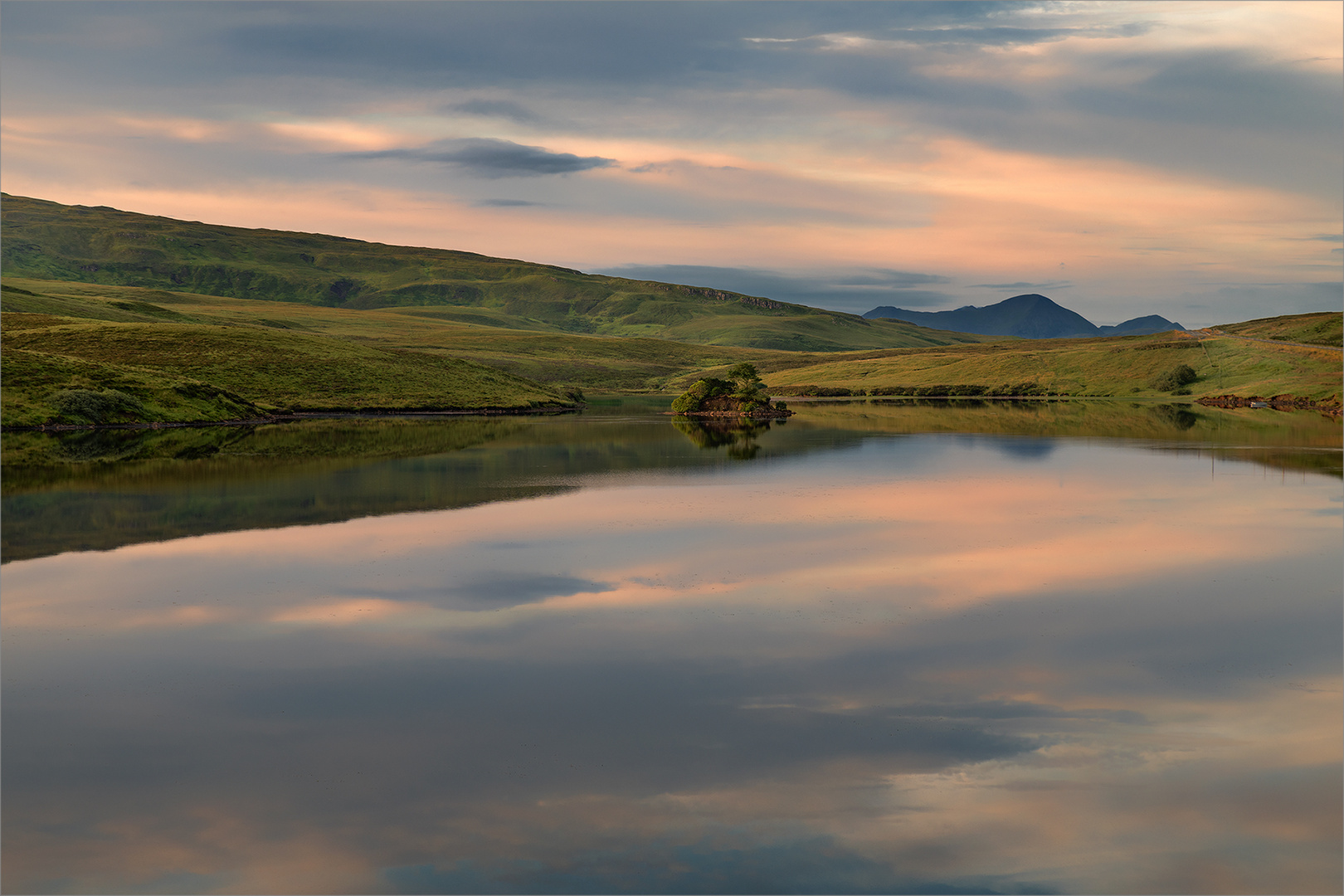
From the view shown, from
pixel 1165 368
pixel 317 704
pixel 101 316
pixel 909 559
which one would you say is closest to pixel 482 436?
pixel 909 559

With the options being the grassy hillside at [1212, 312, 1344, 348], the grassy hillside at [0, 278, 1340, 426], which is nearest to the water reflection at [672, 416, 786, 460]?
the grassy hillside at [0, 278, 1340, 426]

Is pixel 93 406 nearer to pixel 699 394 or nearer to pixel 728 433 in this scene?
pixel 728 433

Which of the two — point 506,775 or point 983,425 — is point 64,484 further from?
point 983,425

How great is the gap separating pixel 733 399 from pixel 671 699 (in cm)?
9173

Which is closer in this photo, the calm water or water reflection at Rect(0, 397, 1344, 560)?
the calm water

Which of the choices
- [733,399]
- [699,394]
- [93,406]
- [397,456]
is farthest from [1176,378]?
[93,406]

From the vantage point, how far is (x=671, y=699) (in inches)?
565

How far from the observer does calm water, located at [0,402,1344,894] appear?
10.2 m

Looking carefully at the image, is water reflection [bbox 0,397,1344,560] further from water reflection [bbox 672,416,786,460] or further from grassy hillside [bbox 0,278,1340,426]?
grassy hillside [bbox 0,278,1340,426]

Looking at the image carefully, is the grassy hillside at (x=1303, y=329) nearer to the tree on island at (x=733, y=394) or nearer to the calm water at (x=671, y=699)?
the tree on island at (x=733, y=394)

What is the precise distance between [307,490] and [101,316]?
12675 centimetres

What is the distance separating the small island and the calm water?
2768 inches

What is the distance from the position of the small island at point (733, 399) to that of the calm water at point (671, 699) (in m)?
70.3

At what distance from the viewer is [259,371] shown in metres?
104
